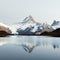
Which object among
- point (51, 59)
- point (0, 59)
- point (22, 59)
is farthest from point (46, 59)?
point (0, 59)

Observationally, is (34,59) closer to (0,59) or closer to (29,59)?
(29,59)

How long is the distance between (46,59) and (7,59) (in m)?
3.15

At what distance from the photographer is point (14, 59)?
2017cm

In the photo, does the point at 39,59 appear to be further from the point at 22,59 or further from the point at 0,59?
the point at 0,59

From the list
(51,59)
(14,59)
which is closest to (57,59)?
(51,59)

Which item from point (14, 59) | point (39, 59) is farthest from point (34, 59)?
point (14, 59)

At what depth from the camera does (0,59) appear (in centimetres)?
1975

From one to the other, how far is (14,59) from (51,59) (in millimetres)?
3002

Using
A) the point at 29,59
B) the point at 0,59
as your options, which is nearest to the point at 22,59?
the point at 29,59

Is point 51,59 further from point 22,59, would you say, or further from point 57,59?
point 22,59

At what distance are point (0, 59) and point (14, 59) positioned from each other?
3.79 ft

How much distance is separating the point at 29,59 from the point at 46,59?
4.53 feet

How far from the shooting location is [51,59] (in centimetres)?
2041

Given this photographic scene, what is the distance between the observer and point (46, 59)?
2034 centimetres
